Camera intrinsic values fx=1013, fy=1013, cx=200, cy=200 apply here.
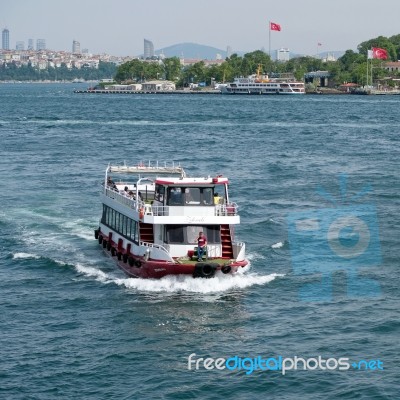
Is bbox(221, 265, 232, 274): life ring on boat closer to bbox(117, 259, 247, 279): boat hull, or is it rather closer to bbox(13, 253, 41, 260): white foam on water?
bbox(117, 259, 247, 279): boat hull

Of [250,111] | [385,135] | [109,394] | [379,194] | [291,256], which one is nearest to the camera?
[109,394]

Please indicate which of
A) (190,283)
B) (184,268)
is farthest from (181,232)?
(190,283)

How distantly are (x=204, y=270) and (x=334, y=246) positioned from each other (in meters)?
12.2

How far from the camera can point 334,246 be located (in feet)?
177

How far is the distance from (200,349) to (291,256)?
1546cm

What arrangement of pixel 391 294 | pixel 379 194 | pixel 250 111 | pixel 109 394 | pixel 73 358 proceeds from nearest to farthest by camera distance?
pixel 109 394
pixel 73 358
pixel 391 294
pixel 379 194
pixel 250 111

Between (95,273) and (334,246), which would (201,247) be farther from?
(334,246)

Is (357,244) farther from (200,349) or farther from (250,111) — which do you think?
(250,111)

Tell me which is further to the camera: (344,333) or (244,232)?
(244,232)

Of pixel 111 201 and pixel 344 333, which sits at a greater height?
pixel 111 201

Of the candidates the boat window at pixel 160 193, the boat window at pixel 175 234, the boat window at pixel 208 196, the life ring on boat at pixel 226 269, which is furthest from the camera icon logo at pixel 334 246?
the boat window at pixel 160 193

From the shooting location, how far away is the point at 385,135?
12988cm

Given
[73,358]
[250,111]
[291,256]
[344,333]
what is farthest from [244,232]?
[250,111]

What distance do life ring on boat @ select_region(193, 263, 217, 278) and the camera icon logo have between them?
13.6ft
